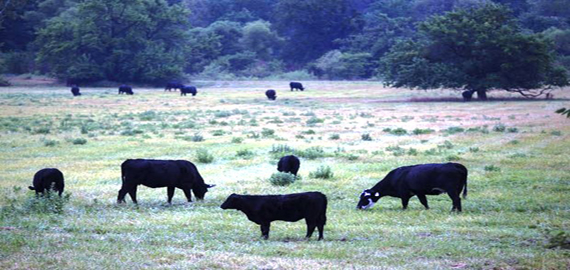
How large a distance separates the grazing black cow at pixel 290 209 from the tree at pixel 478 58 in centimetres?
4408

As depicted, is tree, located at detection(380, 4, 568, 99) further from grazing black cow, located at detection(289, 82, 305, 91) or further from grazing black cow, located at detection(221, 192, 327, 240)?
grazing black cow, located at detection(221, 192, 327, 240)

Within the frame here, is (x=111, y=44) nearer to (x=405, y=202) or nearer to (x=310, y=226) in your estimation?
(x=405, y=202)

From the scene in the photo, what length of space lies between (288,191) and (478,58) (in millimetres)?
42397

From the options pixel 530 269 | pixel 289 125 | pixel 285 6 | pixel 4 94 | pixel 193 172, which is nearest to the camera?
pixel 530 269

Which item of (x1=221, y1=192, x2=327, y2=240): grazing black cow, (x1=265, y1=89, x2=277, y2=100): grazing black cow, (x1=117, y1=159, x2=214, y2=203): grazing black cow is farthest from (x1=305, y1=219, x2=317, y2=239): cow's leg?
(x1=265, y1=89, x2=277, y2=100): grazing black cow

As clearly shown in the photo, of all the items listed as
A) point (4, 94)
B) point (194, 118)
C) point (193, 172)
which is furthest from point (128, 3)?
point (193, 172)

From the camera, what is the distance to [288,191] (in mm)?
16359

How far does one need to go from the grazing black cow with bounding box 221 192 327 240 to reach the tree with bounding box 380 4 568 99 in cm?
4408

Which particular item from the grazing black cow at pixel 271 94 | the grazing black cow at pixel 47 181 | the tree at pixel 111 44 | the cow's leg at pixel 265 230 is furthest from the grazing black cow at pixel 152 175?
the tree at pixel 111 44

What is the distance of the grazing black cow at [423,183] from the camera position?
44.3 ft

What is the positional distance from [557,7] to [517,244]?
89.2 m

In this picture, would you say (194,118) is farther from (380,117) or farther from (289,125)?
(380,117)

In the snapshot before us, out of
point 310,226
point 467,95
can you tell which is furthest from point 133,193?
point 467,95

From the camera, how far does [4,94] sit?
62.8m
